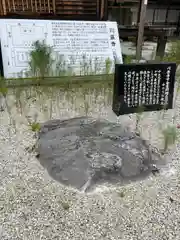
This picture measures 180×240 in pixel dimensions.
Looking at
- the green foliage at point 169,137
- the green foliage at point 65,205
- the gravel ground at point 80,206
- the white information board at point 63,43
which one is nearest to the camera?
the gravel ground at point 80,206

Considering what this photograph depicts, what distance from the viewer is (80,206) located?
69.4 inches

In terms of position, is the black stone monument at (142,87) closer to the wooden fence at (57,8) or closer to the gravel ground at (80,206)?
the gravel ground at (80,206)

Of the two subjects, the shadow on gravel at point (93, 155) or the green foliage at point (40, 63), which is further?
the green foliage at point (40, 63)

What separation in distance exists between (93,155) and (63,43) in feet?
8.84

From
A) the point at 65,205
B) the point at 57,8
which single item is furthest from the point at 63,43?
the point at 65,205

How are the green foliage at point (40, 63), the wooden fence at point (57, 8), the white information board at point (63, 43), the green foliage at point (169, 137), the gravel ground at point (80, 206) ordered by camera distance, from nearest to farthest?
1. the gravel ground at point (80, 206)
2. the green foliage at point (169, 137)
3. the green foliage at point (40, 63)
4. the white information board at point (63, 43)
5. the wooden fence at point (57, 8)

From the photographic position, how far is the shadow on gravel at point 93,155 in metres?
2.01

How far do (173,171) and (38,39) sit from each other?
3.13 meters

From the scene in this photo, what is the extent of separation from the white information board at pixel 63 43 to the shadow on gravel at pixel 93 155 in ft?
5.30

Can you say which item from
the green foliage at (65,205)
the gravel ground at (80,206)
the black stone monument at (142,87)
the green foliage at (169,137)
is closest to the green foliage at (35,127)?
the gravel ground at (80,206)

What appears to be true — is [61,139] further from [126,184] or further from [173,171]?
[173,171]

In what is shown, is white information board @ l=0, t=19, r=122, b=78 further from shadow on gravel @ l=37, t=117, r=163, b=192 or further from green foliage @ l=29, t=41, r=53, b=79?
shadow on gravel @ l=37, t=117, r=163, b=192

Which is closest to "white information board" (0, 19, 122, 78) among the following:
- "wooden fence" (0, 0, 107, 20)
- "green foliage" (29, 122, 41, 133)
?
"wooden fence" (0, 0, 107, 20)

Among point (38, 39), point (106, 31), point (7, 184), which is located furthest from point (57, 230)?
point (106, 31)
